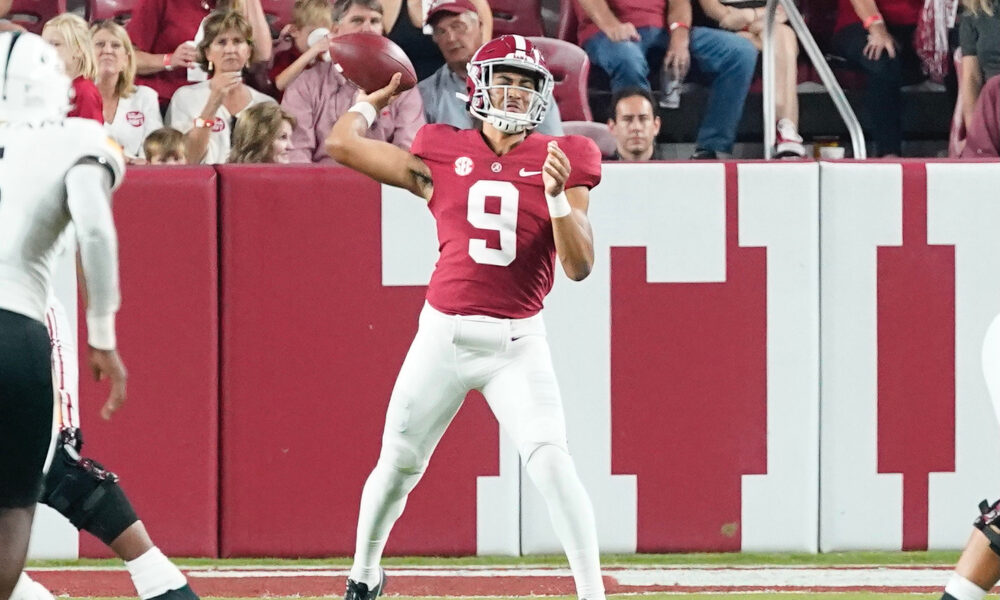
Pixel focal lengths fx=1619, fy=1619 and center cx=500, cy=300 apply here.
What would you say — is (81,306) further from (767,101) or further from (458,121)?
(767,101)

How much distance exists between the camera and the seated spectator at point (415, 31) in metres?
6.75

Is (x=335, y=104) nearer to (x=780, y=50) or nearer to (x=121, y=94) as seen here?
(x=121, y=94)

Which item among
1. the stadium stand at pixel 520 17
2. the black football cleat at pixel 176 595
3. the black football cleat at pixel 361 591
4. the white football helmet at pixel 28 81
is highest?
the stadium stand at pixel 520 17

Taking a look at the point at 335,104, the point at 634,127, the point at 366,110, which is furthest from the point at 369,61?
the point at 335,104

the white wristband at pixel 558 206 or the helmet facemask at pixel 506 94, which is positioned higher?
the helmet facemask at pixel 506 94

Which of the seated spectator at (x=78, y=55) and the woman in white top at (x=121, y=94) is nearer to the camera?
the seated spectator at (x=78, y=55)

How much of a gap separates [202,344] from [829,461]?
2080 millimetres

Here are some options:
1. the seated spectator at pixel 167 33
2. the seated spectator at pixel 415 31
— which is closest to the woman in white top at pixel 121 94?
the seated spectator at pixel 167 33

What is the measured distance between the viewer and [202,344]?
521 centimetres

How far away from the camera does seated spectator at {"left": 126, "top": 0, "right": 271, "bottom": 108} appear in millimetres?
6668

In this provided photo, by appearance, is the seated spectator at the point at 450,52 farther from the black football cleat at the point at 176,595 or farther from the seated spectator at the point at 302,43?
the black football cleat at the point at 176,595

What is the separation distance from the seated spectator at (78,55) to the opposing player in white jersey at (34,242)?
259cm

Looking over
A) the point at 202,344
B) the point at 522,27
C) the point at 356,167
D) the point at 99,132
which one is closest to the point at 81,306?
the point at 202,344

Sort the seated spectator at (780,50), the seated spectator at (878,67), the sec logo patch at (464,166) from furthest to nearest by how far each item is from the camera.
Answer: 1. the seated spectator at (878,67)
2. the seated spectator at (780,50)
3. the sec logo patch at (464,166)
